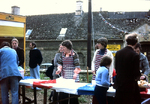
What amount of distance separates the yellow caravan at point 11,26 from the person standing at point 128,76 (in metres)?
6.82

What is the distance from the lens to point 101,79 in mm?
3750

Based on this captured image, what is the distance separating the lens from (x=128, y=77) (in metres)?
3.22

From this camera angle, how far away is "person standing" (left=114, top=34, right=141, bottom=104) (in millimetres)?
3178

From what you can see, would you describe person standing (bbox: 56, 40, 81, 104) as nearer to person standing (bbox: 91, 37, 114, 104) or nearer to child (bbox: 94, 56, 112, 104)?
person standing (bbox: 91, 37, 114, 104)

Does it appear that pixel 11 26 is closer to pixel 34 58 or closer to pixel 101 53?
pixel 34 58

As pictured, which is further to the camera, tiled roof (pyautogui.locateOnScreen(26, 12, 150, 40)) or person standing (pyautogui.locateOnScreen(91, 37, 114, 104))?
tiled roof (pyautogui.locateOnScreen(26, 12, 150, 40))

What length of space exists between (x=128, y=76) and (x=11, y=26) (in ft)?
23.8

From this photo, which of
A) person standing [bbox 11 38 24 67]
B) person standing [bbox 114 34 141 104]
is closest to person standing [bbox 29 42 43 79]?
person standing [bbox 11 38 24 67]

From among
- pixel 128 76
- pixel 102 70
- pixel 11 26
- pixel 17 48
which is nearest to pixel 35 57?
pixel 17 48

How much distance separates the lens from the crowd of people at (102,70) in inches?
126

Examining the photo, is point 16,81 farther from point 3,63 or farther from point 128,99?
point 128,99

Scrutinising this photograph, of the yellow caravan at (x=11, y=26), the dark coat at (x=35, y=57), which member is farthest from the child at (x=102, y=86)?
the yellow caravan at (x=11, y=26)

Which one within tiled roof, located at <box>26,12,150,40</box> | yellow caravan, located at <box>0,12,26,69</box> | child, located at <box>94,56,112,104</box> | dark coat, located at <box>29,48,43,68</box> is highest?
tiled roof, located at <box>26,12,150,40</box>

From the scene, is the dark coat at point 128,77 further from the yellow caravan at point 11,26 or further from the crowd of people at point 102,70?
the yellow caravan at point 11,26
